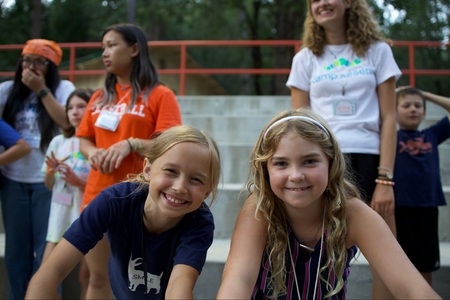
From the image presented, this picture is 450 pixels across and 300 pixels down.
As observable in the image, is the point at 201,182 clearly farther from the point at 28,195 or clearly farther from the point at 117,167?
the point at 28,195

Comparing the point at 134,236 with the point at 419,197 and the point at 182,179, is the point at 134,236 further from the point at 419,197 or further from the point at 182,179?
the point at 419,197

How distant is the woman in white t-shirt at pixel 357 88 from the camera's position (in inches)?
88.8

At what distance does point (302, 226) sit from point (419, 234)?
1209 mm

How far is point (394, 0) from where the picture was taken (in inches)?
461

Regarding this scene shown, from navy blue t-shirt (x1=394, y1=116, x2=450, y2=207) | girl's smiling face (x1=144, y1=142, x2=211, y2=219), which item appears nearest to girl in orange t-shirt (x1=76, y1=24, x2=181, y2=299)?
girl's smiling face (x1=144, y1=142, x2=211, y2=219)

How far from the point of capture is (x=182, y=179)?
1752mm

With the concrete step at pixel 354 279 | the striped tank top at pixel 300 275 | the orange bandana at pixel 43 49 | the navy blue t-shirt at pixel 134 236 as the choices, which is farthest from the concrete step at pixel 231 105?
the striped tank top at pixel 300 275

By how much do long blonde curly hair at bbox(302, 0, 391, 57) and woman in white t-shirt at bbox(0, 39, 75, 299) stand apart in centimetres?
159

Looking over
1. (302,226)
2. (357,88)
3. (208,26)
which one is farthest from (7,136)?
(208,26)

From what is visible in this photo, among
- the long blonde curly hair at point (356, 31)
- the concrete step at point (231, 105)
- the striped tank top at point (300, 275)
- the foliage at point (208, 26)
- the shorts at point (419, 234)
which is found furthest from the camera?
the foliage at point (208, 26)

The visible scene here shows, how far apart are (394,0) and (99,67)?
486 inches

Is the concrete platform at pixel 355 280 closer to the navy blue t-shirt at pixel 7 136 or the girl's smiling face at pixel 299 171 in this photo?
the girl's smiling face at pixel 299 171

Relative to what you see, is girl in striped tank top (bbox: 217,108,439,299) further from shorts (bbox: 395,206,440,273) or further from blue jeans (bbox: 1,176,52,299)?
blue jeans (bbox: 1,176,52,299)

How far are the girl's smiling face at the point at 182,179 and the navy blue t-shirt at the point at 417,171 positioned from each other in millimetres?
1475
